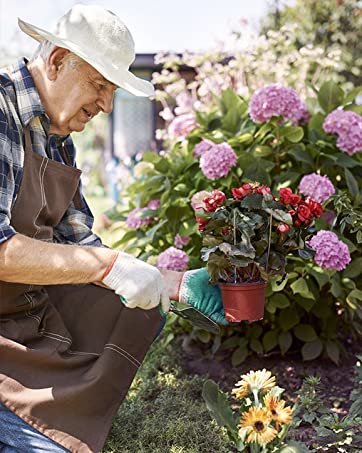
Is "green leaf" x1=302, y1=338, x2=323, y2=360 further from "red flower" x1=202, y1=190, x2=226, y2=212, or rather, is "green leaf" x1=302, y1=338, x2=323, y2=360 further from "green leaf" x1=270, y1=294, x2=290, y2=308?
"red flower" x1=202, y1=190, x2=226, y2=212

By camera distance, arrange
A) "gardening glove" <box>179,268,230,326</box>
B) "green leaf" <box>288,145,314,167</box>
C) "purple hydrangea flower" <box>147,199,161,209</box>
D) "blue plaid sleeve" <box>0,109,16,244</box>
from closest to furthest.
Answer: "blue plaid sleeve" <box>0,109,16,244</box>
"gardening glove" <box>179,268,230,326</box>
"green leaf" <box>288,145,314,167</box>
"purple hydrangea flower" <box>147,199,161,209</box>

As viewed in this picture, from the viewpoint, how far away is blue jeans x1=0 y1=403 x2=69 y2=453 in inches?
77.6

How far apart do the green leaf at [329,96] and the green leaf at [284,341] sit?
3.33 ft

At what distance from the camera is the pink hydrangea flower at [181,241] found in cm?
307

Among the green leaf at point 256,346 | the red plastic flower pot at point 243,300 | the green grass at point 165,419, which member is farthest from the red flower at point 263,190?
the green leaf at point 256,346

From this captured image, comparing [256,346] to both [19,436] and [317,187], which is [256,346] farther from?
[19,436]

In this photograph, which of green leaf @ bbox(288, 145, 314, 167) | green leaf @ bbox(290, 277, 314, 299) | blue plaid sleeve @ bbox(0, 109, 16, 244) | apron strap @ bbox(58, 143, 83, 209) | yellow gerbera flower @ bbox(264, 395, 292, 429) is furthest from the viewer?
green leaf @ bbox(288, 145, 314, 167)

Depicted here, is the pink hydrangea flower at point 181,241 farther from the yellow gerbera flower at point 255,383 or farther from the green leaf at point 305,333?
the yellow gerbera flower at point 255,383

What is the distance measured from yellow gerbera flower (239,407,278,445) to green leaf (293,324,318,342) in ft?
4.09

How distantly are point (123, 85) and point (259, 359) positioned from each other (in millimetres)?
1590

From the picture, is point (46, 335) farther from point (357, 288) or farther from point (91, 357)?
point (357, 288)

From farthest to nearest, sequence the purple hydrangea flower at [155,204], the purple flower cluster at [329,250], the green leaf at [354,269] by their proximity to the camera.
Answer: the purple hydrangea flower at [155,204] < the green leaf at [354,269] < the purple flower cluster at [329,250]

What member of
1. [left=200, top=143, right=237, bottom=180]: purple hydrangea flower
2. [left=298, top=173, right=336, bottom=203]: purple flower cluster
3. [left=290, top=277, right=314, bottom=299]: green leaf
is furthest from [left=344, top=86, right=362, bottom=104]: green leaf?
[left=290, top=277, right=314, bottom=299]: green leaf

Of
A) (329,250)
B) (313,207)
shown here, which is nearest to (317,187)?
(329,250)
